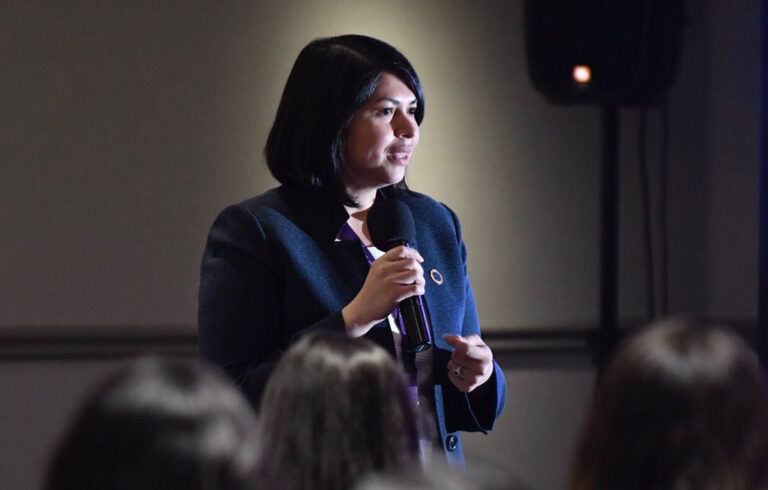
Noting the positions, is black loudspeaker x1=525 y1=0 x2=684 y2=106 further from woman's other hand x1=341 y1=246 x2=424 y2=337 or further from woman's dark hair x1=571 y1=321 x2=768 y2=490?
woman's dark hair x1=571 y1=321 x2=768 y2=490

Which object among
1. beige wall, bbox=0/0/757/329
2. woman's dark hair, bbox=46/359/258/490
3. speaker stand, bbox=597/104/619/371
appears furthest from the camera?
speaker stand, bbox=597/104/619/371

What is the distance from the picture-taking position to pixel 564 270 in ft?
12.4

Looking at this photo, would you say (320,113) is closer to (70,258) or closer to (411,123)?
(411,123)

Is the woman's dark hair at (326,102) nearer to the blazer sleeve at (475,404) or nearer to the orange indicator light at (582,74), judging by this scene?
the blazer sleeve at (475,404)

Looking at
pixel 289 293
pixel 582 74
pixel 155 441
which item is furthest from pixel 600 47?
pixel 155 441

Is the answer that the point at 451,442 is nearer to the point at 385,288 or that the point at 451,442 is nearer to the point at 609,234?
the point at 385,288

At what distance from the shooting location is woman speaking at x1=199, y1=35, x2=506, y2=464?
1.89 m

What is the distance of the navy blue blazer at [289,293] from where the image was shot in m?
1.89

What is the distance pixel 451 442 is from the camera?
6.44 feet

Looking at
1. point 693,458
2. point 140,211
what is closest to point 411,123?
point 693,458

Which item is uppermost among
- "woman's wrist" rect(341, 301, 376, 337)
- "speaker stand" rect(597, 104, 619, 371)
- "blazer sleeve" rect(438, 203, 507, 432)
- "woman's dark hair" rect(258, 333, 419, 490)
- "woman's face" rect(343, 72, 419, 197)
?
"woman's face" rect(343, 72, 419, 197)

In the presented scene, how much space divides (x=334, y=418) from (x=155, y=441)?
400 mm

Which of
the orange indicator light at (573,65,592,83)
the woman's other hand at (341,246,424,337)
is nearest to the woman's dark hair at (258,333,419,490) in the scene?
the woman's other hand at (341,246,424,337)

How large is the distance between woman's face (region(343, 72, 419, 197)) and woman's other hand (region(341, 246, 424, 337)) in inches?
9.1
